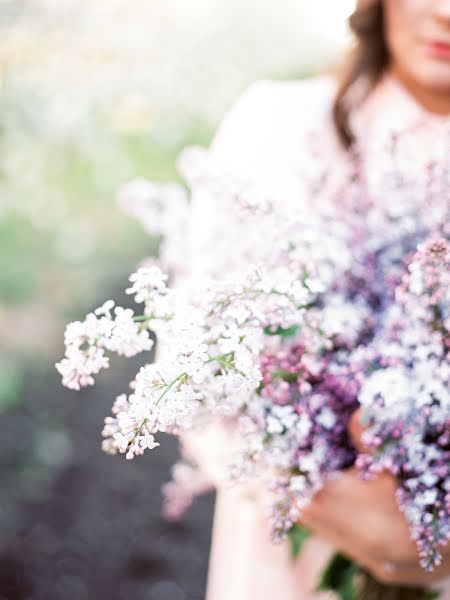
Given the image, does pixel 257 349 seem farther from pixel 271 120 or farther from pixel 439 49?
pixel 271 120

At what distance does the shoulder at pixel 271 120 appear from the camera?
1565 mm

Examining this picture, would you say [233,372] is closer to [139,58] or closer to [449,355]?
[449,355]

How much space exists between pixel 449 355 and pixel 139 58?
13.0ft

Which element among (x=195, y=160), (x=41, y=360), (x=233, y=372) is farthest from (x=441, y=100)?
(x=41, y=360)

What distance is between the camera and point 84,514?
4.05m

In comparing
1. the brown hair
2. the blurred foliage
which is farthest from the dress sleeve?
the blurred foliage

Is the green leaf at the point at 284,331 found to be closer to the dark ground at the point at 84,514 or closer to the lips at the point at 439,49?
the lips at the point at 439,49

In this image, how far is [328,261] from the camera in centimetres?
103

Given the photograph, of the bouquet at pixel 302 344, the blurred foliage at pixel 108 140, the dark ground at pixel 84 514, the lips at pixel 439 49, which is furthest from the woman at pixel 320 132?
the blurred foliage at pixel 108 140

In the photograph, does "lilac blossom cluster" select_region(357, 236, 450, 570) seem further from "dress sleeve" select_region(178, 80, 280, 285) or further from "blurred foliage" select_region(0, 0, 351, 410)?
"blurred foliage" select_region(0, 0, 351, 410)

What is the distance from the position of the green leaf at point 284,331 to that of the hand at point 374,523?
23 centimetres

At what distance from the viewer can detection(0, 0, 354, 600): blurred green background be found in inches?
167

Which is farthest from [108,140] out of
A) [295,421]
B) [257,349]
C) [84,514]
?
[257,349]

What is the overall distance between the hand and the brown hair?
63 cm
